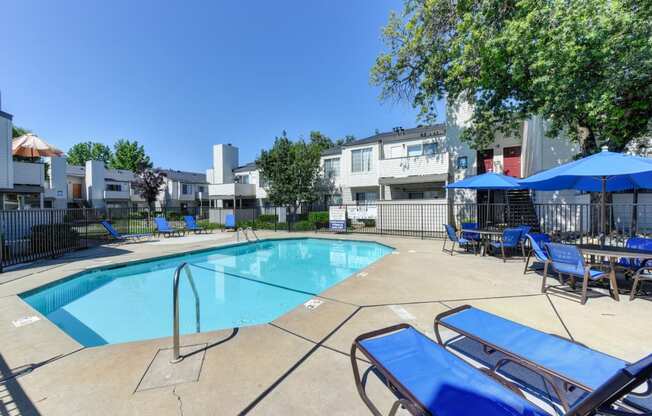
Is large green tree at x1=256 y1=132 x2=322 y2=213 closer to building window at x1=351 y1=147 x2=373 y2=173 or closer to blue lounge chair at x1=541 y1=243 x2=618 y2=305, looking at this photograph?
building window at x1=351 y1=147 x2=373 y2=173

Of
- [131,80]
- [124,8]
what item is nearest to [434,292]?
[124,8]

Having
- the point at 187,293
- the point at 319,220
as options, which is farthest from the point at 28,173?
the point at 319,220

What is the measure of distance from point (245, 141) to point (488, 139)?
2616cm

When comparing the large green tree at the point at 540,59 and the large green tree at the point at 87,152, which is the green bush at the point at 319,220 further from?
the large green tree at the point at 87,152

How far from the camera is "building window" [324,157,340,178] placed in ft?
71.8

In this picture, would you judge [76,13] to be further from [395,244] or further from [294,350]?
[395,244]

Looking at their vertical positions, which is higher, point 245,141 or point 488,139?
point 245,141

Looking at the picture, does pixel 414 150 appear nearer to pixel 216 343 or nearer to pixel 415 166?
pixel 415 166

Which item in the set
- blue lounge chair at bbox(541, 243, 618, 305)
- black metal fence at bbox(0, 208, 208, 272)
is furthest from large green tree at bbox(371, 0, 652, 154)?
black metal fence at bbox(0, 208, 208, 272)

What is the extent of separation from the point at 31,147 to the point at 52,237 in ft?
22.8

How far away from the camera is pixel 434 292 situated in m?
4.86

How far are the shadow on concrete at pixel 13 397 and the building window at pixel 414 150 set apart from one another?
61.8ft

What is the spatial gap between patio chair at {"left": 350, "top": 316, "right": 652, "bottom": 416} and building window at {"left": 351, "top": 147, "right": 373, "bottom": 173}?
18282 millimetres

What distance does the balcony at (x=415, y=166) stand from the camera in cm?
1568
